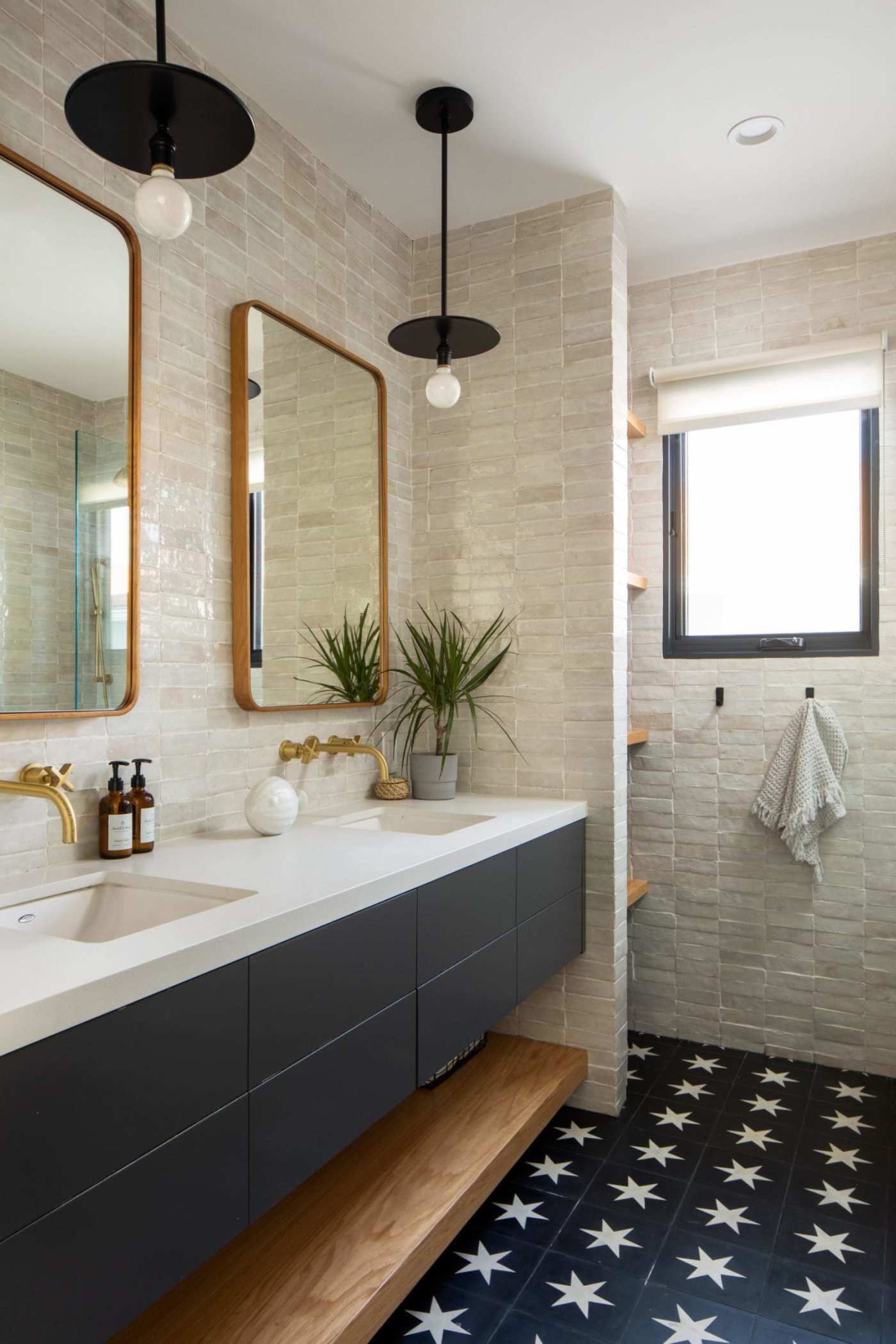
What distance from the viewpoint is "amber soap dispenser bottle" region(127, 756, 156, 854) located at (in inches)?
69.4

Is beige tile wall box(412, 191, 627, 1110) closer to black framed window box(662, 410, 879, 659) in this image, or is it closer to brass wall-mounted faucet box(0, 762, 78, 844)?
black framed window box(662, 410, 879, 659)

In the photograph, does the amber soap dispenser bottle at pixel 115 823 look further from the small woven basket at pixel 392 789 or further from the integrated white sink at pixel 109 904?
the small woven basket at pixel 392 789

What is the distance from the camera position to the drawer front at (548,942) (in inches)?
88.0

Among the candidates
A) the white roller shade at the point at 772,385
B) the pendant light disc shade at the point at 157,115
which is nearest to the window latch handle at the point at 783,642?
the white roller shade at the point at 772,385

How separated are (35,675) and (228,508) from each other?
69 centimetres

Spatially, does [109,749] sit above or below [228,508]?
below

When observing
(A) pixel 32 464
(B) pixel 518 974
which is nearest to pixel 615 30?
(A) pixel 32 464

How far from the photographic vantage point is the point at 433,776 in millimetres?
2680

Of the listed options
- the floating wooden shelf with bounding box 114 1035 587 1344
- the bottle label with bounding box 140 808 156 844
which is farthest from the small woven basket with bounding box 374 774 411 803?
the bottle label with bounding box 140 808 156 844

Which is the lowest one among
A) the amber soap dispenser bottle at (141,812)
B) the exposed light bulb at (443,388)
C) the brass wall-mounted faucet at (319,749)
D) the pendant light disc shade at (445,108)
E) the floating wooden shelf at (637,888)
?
the floating wooden shelf at (637,888)

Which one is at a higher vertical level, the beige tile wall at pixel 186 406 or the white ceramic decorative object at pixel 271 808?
the beige tile wall at pixel 186 406

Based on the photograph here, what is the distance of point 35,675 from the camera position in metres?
1.62

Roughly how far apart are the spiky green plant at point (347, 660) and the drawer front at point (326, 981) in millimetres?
908

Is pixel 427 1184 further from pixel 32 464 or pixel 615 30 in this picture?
pixel 615 30
